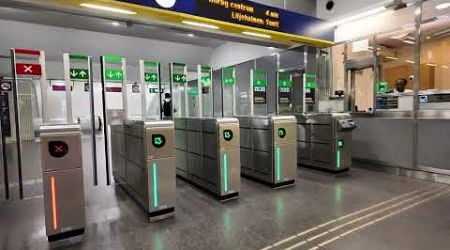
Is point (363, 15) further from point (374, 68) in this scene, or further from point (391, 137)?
point (391, 137)

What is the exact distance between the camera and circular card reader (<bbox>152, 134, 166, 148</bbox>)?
9.28ft

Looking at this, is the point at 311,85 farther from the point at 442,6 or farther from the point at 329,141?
the point at 442,6

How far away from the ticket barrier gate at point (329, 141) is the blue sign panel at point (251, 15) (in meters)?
1.64

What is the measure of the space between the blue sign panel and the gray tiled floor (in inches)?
99.1

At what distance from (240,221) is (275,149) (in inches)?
54.5

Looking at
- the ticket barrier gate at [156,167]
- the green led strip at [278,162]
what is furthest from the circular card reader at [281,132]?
the ticket barrier gate at [156,167]

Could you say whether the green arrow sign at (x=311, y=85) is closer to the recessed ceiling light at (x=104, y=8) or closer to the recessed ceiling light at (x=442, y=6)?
the recessed ceiling light at (x=442, y=6)

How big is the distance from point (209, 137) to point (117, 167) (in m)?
1.78

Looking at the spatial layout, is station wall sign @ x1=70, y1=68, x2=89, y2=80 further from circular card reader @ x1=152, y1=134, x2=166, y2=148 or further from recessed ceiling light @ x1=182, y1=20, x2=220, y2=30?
recessed ceiling light @ x1=182, y1=20, x2=220, y2=30

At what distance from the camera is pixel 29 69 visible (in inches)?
110

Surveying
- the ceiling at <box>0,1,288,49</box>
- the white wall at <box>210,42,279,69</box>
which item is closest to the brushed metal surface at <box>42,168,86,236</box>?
the ceiling at <box>0,1,288,49</box>

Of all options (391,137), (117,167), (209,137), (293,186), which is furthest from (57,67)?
(391,137)

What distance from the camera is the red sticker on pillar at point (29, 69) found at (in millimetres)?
2754

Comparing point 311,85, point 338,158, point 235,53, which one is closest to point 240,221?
point 338,158
